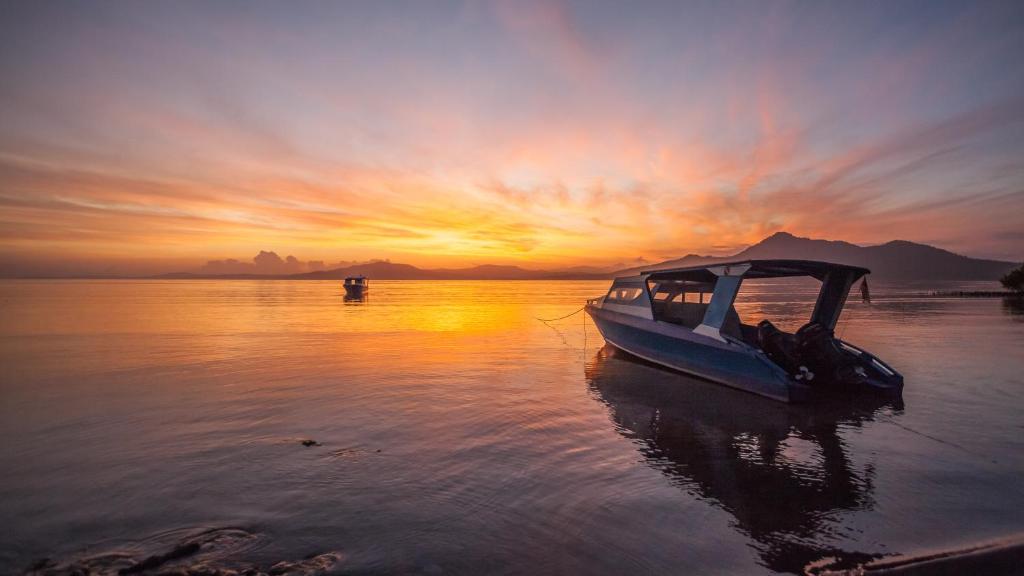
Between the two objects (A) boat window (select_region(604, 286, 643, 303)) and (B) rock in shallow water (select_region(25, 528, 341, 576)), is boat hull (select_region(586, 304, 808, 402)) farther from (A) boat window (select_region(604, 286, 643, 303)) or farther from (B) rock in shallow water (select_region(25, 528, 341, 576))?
(B) rock in shallow water (select_region(25, 528, 341, 576))

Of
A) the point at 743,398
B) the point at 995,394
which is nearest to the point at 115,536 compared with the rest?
the point at 743,398

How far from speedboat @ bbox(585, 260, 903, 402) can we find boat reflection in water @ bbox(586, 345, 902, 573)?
1.73 feet

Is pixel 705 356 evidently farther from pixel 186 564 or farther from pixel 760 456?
pixel 186 564

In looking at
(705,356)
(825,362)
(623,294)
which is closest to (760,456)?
(705,356)

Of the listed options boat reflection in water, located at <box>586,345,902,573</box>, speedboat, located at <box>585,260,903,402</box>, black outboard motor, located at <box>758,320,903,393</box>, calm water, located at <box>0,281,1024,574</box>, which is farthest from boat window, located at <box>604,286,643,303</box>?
black outboard motor, located at <box>758,320,903,393</box>

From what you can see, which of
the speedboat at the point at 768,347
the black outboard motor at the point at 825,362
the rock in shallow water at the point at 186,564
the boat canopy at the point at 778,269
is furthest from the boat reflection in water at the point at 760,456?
the rock in shallow water at the point at 186,564

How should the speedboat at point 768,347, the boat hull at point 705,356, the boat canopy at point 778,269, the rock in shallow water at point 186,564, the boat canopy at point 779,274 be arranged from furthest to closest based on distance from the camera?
the boat canopy at point 779,274, the boat canopy at point 778,269, the speedboat at point 768,347, the boat hull at point 705,356, the rock in shallow water at point 186,564

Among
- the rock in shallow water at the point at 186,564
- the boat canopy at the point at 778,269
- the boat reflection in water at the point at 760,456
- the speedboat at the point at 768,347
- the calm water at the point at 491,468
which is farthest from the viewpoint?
the boat canopy at the point at 778,269

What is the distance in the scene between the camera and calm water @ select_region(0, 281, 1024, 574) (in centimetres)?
527

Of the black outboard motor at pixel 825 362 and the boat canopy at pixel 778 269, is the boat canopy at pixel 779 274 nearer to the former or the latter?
the boat canopy at pixel 778 269

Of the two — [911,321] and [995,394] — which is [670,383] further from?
[911,321]

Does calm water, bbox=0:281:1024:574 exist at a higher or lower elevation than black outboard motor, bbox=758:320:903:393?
lower

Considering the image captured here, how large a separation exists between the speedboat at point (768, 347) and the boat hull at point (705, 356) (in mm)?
22

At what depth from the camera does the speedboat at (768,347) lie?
12016 mm
